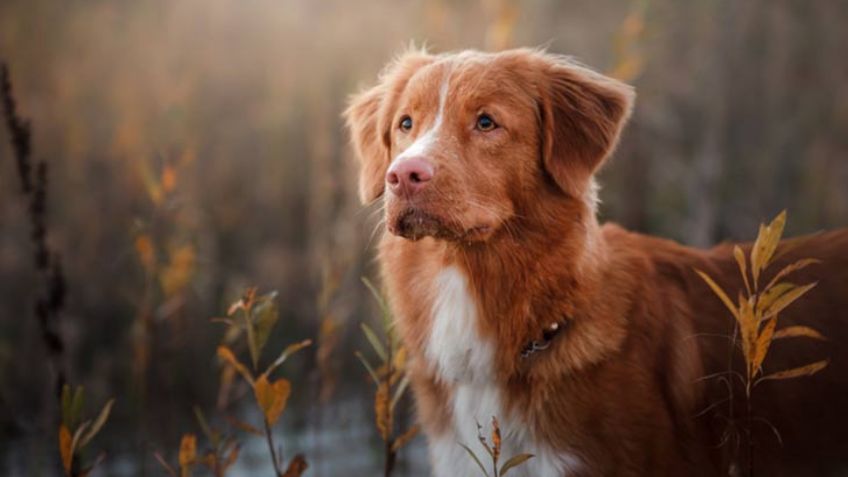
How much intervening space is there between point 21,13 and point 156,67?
110 centimetres

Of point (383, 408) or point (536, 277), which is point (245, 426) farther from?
point (536, 277)

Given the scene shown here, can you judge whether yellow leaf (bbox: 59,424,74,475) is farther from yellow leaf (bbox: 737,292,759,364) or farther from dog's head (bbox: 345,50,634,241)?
yellow leaf (bbox: 737,292,759,364)

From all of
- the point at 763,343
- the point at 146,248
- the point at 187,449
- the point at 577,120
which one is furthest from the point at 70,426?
the point at 763,343

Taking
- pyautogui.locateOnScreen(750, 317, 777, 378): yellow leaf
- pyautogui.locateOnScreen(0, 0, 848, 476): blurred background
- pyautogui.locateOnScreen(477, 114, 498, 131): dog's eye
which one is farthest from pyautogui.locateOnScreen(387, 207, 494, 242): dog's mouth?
pyautogui.locateOnScreen(0, 0, 848, 476): blurred background

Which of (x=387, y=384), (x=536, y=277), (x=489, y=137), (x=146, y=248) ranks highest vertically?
(x=489, y=137)

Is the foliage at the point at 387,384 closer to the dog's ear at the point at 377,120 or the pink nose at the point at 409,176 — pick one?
the pink nose at the point at 409,176

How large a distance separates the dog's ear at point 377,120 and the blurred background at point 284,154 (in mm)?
1119

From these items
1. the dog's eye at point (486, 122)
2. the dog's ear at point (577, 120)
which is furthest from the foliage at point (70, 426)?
the dog's ear at point (577, 120)

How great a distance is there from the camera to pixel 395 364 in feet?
10.1

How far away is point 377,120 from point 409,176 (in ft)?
3.09

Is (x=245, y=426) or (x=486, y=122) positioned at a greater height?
(x=486, y=122)

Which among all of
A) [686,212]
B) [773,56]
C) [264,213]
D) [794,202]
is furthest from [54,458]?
[773,56]

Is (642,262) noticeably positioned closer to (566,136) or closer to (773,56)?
(566,136)

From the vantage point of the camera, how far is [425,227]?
2.66 meters
